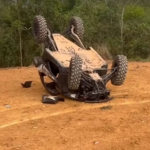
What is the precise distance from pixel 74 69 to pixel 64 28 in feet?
31.0

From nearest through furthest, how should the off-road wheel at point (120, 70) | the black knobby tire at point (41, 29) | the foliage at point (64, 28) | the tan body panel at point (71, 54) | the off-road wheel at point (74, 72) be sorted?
the off-road wheel at point (74, 72), the off-road wheel at point (120, 70), the tan body panel at point (71, 54), the black knobby tire at point (41, 29), the foliage at point (64, 28)

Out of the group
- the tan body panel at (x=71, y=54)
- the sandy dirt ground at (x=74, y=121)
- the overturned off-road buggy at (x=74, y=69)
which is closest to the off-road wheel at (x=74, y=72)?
the overturned off-road buggy at (x=74, y=69)

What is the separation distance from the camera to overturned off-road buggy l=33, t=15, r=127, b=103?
28.3 ft

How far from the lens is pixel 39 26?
33.0ft

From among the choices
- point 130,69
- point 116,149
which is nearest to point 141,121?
point 116,149

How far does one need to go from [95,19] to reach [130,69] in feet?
22.7

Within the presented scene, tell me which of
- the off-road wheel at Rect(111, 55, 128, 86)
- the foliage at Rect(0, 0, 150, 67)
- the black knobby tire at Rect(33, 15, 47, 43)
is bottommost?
the foliage at Rect(0, 0, 150, 67)

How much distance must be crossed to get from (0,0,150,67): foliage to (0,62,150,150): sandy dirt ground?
7.32 metres

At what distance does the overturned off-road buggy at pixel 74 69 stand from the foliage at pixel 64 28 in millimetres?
6485

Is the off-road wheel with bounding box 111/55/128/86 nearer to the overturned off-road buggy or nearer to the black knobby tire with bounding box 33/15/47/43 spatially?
the overturned off-road buggy

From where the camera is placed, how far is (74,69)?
27.1 ft

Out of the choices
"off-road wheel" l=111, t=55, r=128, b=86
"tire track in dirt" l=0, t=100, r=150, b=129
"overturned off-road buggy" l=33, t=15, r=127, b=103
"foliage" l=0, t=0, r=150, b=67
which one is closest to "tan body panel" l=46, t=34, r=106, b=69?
"overturned off-road buggy" l=33, t=15, r=127, b=103

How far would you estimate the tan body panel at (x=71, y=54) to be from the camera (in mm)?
9352

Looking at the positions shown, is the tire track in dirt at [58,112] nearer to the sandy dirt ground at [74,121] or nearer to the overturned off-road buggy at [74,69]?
the sandy dirt ground at [74,121]
